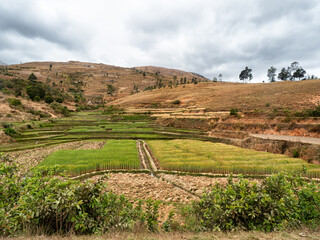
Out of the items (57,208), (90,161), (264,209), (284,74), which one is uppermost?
(284,74)

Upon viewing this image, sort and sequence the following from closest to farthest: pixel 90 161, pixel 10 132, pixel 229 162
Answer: pixel 229 162
pixel 90 161
pixel 10 132

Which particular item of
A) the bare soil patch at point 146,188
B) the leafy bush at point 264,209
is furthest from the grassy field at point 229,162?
the leafy bush at point 264,209

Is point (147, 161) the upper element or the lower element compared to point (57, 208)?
lower

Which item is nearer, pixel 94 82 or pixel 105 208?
pixel 105 208

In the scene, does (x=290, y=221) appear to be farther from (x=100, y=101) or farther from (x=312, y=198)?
(x=100, y=101)

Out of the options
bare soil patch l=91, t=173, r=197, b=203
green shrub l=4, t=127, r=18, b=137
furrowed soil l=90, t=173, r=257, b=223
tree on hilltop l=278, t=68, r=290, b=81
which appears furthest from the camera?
tree on hilltop l=278, t=68, r=290, b=81

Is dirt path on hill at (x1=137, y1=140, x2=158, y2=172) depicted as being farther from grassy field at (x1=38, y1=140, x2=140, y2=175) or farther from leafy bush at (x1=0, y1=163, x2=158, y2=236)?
leafy bush at (x1=0, y1=163, x2=158, y2=236)

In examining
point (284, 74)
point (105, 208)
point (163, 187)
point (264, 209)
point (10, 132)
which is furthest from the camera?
point (284, 74)

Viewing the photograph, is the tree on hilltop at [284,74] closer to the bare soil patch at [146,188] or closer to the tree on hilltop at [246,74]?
the tree on hilltop at [246,74]

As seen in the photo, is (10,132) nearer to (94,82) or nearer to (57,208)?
(57,208)

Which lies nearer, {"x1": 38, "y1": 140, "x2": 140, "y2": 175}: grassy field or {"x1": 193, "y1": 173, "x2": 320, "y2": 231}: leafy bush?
{"x1": 193, "y1": 173, "x2": 320, "y2": 231}: leafy bush

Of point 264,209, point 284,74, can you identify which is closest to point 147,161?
point 264,209

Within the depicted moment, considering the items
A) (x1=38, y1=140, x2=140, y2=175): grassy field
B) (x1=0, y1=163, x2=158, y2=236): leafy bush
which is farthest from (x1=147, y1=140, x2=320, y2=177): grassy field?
(x1=0, y1=163, x2=158, y2=236): leafy bush

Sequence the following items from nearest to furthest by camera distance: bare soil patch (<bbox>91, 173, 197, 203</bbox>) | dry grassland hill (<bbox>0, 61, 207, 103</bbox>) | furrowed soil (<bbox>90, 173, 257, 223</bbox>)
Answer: furrowed soil (<bbox>90, 173, 257, 223</bbox>) < bare soil patch (<bbox>91, 173, 197, 203</bbox>) < dry grassland hill (<bbox>0, 61, 207, 103</bbox>)
